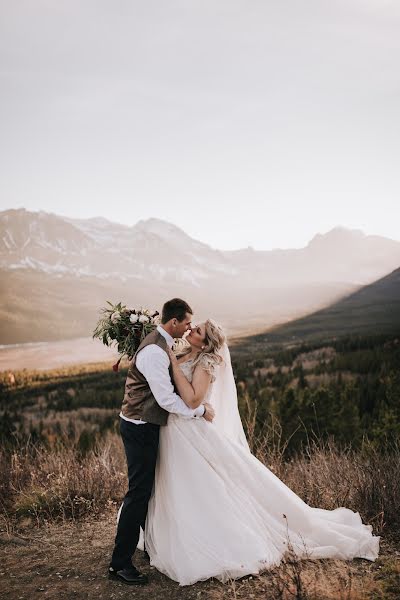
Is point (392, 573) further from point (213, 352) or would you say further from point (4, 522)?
point (4, 522)

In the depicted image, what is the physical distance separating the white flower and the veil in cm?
100

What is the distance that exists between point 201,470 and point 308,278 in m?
107

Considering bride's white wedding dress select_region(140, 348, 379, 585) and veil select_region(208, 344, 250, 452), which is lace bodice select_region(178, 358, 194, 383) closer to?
bride's white wedding dress select_region(140, 348, 379, 585)

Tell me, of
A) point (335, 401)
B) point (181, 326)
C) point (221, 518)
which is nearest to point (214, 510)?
point (221, 518)

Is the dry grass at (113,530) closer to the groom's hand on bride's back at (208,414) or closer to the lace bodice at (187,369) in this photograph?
the groom's hand on bride's back at (208,414)

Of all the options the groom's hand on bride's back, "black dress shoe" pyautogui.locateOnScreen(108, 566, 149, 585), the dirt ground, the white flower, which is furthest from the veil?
"black dress shoe" pyautogui.locateOnScreen(108, 566, 149, 585)

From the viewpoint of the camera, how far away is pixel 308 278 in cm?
10800

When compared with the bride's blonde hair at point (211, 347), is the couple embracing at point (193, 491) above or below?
below

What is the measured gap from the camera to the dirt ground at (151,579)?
3.27m

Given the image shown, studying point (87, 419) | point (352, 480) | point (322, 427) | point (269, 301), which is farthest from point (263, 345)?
point (352, 480)

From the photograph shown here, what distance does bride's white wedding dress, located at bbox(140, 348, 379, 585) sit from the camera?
3.71 m

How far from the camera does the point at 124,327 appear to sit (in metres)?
4.02

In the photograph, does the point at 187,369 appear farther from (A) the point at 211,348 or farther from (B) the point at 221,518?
(B) the point at 221,518

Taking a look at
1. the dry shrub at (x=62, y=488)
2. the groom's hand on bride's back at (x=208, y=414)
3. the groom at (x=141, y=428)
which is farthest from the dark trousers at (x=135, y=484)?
the dry shrub at (x=62, y=488)
